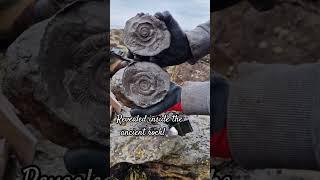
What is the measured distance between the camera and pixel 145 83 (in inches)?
204

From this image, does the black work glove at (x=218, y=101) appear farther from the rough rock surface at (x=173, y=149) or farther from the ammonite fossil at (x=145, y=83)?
the ammonite fossil at (x=145, y=83)

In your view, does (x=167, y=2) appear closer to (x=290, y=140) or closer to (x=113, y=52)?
(x=113, y=52)

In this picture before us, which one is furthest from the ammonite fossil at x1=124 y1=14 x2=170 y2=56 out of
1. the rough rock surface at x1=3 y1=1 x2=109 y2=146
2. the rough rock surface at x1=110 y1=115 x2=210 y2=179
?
the rough rock surface at x1=110 y1=115 x2=210 y2=179

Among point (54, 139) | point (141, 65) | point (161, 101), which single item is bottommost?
point (54, 139)

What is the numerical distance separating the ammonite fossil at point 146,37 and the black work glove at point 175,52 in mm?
37

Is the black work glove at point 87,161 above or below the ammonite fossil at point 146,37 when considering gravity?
below

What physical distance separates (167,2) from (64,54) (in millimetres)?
1022

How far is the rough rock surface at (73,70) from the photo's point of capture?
5191 mm

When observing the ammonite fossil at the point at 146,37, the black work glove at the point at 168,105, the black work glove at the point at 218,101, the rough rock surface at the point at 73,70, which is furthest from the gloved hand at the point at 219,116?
the rough rock surface at the point at 73,70

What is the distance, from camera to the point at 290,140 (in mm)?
5086

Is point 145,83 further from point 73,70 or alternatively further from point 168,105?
point 73,70

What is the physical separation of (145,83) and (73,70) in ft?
2.13

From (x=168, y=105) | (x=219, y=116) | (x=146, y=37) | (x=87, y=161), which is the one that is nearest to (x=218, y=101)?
(x=219, y=116)

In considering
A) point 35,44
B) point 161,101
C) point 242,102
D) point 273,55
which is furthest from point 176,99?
point 35,44
